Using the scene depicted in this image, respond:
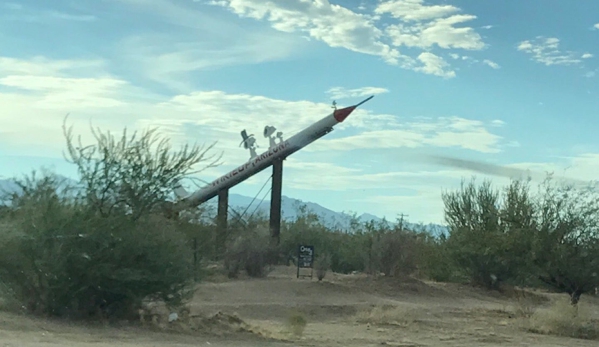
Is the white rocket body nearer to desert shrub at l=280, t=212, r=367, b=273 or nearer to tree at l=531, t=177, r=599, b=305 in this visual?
desert shrub at l=280, t=212, r=367, b=273

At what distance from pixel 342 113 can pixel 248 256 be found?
7991 mm

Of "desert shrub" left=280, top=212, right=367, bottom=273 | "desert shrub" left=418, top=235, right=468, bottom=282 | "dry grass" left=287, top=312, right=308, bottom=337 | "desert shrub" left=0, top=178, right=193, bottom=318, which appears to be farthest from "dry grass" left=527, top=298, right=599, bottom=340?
"desert shrub" left=280, top=212, right=367, bottom=273

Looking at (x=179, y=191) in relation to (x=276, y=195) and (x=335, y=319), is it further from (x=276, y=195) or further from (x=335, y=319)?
(x=276, y=195)

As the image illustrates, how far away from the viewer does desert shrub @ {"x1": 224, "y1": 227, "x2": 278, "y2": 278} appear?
112 ft

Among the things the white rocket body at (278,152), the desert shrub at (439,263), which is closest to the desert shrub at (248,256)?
the white rocket body at (278,152)

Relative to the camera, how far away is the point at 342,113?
1502 inches

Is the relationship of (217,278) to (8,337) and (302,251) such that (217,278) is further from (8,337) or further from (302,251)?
(8,337)

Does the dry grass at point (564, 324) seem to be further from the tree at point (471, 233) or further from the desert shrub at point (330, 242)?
the desert shrub at point (330, 242)

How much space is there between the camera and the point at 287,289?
30.6 m

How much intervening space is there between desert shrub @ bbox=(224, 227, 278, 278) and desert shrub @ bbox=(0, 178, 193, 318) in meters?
14.2

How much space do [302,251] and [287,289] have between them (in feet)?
12.2

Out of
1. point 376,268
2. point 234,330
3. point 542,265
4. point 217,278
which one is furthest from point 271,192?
point 234,330

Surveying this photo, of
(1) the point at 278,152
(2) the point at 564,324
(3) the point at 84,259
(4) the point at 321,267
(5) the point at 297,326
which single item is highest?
(1) the point at 278,152

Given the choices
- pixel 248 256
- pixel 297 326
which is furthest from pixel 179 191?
pixel 248 256
